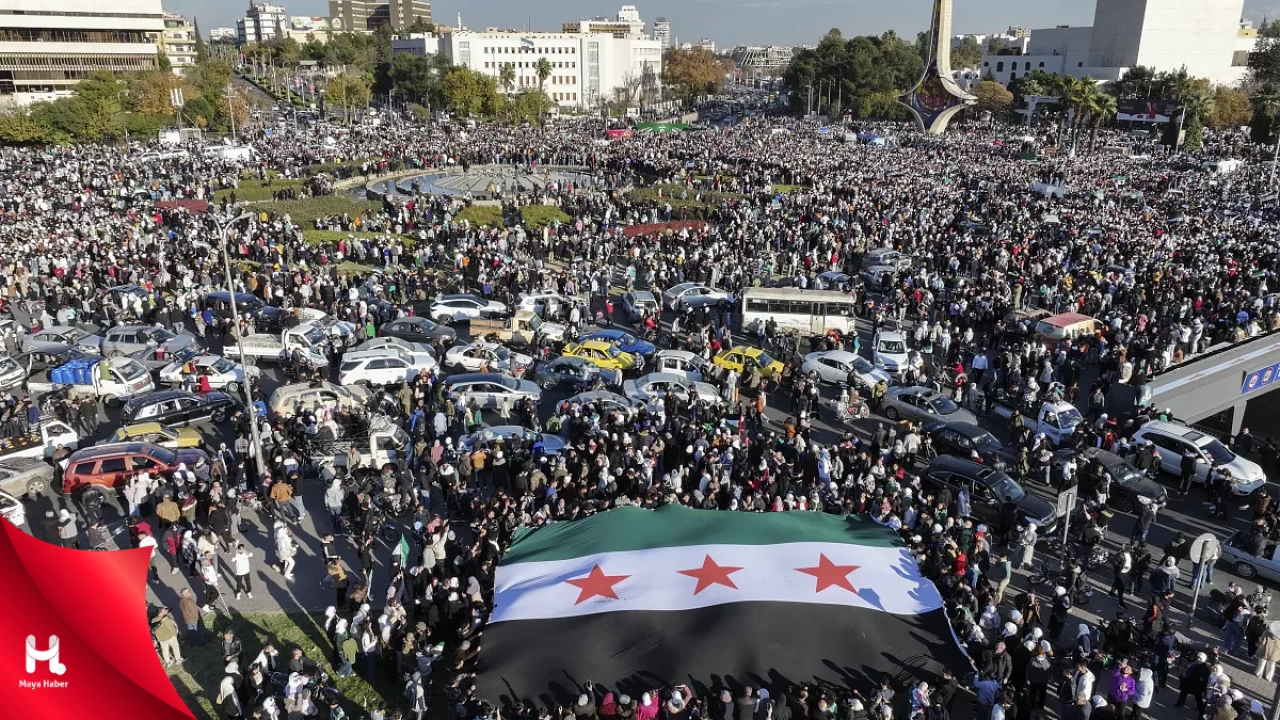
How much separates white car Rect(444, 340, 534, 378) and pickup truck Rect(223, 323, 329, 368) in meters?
3.68

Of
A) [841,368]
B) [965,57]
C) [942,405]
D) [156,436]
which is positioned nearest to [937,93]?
[841,368]

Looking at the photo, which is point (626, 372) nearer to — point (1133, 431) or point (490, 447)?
point (490, 447)

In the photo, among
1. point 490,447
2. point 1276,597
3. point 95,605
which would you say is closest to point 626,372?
point 490,447

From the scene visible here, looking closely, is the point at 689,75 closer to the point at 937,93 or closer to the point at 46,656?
the point at 937,93

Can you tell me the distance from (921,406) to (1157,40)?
124175 millimetres

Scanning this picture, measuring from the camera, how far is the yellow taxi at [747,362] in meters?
24.5

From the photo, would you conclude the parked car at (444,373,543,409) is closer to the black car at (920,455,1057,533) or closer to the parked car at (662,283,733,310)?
the black car at (920,455,1057,533)

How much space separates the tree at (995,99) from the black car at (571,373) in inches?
3895

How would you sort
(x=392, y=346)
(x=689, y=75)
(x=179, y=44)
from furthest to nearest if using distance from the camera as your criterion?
(x=689, y=75), (x=179, y=44), (x=392, y=346)

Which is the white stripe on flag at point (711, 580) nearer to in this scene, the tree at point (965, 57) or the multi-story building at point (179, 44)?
the multi-story building at point (179, 44)

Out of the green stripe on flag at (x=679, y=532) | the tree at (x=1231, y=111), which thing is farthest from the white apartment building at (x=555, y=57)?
the green stripe on flag at (x=679, y=532)

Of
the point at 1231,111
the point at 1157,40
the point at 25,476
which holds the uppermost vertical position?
the point at 1157,40

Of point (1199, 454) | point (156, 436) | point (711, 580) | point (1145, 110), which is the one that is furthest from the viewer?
point (1145, 110)

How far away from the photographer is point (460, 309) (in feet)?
97.8
